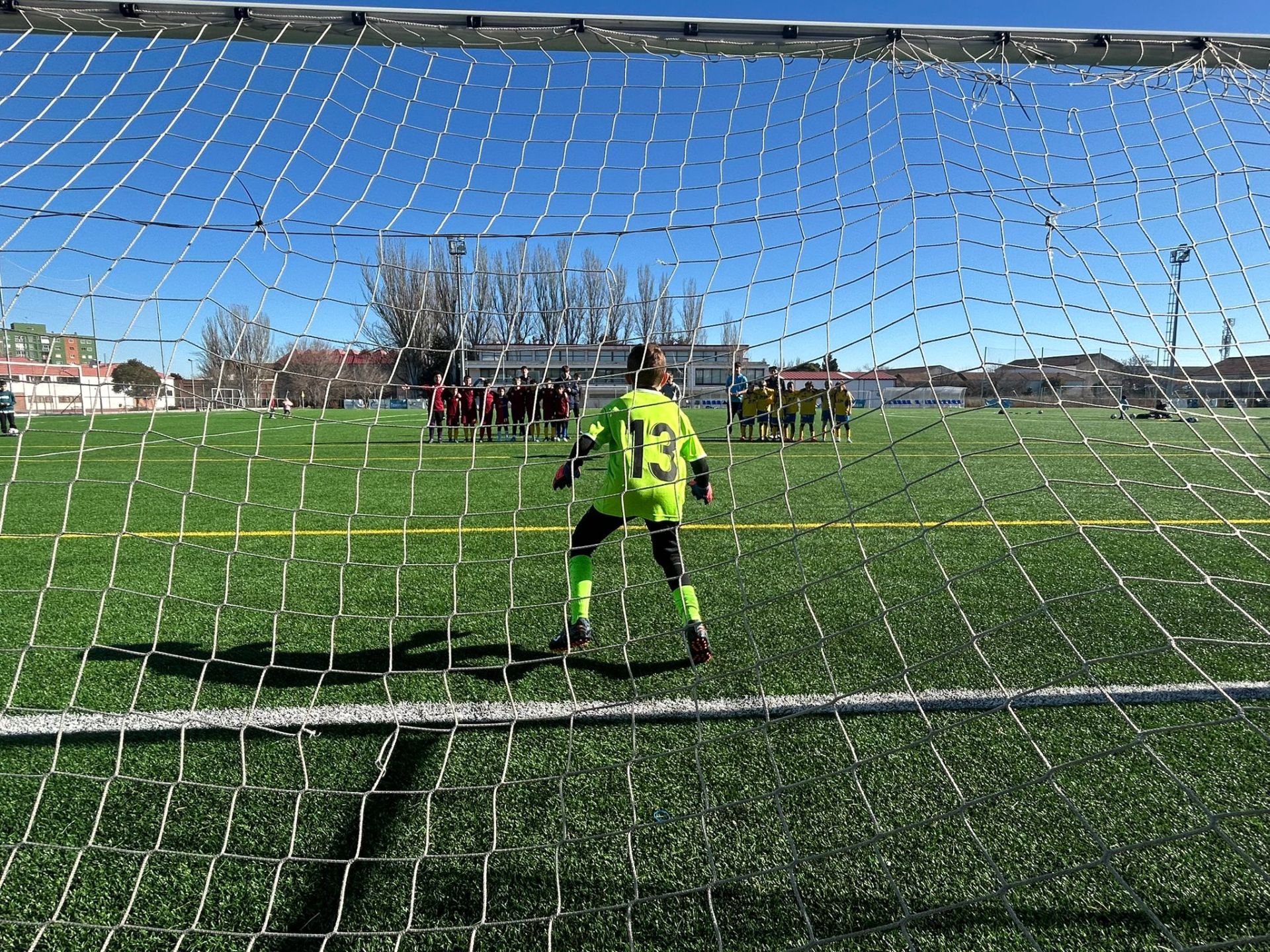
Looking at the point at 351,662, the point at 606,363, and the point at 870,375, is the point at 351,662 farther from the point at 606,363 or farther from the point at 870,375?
the point at 870,375

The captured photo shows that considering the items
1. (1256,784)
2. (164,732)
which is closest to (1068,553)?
(1256,784)

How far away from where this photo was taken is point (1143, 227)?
261 centimetres

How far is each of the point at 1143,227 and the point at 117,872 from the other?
12.9ft

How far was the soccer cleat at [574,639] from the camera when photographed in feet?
9.48

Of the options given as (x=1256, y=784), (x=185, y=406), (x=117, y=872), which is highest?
(x=185, y=406)

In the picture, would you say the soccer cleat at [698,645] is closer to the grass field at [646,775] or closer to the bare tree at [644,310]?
the grass field at [646,775]

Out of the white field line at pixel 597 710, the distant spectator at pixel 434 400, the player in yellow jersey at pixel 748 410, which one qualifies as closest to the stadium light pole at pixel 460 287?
the distant spectator at pixel 434 400

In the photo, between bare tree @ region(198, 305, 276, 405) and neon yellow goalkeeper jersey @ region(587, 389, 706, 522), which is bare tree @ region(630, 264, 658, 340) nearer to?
neon yellow goalkeeper jersey @ region(587, 389, 706, 522)

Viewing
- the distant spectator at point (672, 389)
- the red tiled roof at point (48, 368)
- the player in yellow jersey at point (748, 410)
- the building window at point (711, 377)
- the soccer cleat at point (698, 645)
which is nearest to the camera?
the red tiled roof at point (48, 368)

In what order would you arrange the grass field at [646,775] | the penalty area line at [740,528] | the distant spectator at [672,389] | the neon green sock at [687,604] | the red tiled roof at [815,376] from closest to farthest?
1. the grass field at [646,775]
2. the red tiled roof at [815,376]
3. the neon green sock at [687,604]
4. the distant spectator at [672,389]
5. the penalty area line at [740,528]

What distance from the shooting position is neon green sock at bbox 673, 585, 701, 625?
2.88m

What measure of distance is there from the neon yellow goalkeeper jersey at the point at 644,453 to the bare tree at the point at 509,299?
576mm

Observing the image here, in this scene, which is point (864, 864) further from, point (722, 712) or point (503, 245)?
point (503, 245)

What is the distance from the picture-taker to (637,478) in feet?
9.96
